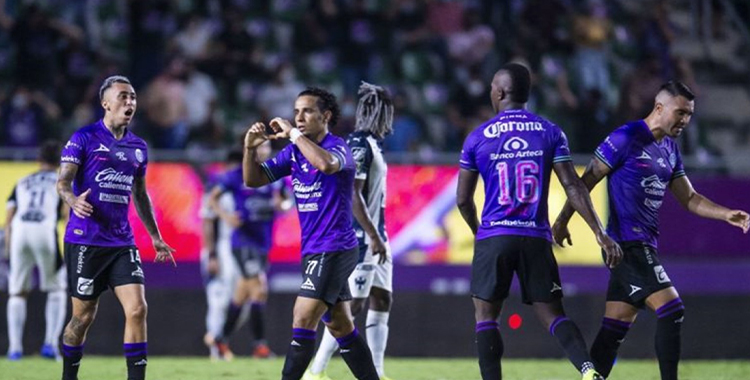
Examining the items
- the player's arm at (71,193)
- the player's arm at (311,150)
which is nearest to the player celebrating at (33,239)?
the player's arm at (71,193)

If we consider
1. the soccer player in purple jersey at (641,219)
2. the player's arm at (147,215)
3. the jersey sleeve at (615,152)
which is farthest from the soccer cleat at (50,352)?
the jersey sleeve at (615,152)

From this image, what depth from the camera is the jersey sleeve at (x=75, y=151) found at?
9156 mm

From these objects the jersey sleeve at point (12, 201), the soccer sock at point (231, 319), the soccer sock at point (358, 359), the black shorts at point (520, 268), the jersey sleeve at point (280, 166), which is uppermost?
the jersey sleeve at point (280, 166)

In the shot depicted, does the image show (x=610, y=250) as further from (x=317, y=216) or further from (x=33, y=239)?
(x=33, y=239)

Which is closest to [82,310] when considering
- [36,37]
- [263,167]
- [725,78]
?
[263,167]

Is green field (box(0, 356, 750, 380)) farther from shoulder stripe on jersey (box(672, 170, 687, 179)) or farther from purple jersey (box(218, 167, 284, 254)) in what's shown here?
shoulder stripe on jersey (box(672, 170, 687, 179))

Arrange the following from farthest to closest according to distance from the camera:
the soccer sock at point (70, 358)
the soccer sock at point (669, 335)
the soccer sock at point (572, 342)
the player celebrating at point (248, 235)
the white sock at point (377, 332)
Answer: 1. the player celebrating at point (248, 235)
2. the white sock at point (377, 332)
3. the soccer sock at point (70, 358)
4. the soccer sock at point (669, 335)
5. the soccer sock at point (572, 342)

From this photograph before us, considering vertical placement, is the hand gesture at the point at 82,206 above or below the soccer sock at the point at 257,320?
above

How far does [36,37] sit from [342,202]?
36.0ft

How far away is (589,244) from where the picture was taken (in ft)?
53.1

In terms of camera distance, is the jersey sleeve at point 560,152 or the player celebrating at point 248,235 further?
the player celebrating at point 248,235

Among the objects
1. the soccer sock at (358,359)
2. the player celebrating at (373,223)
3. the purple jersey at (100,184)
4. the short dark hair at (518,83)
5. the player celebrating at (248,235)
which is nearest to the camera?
the short dark hair at (518,83)

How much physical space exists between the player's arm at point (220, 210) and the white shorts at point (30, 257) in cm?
199

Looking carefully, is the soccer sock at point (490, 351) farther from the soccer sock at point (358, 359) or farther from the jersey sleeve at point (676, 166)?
the jersey sleeve at point (676, 166)
